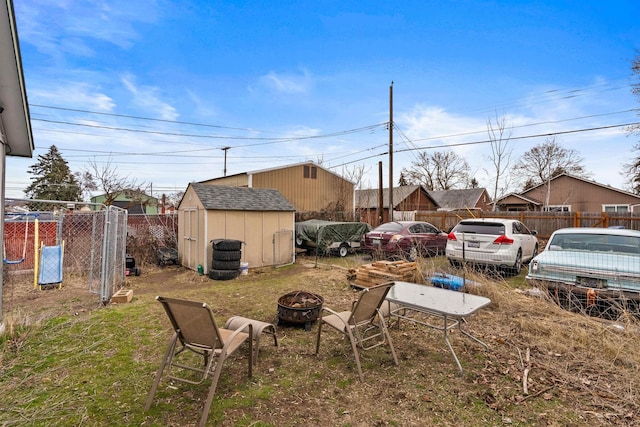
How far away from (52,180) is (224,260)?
96.9 feet

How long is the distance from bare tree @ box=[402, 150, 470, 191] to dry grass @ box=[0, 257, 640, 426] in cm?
4080

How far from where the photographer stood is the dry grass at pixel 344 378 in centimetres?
271

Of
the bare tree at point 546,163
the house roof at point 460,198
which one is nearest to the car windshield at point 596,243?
the house roof at point 460,198

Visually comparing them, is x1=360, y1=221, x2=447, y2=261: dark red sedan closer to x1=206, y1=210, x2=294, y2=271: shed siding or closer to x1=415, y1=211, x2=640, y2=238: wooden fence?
x1=206, y1=210, x2=294, y2=271: shed siding

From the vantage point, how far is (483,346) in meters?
4.15

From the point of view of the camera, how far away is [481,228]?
911cm

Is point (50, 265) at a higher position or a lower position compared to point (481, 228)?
lower

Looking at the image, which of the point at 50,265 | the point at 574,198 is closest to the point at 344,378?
the point at 50,265

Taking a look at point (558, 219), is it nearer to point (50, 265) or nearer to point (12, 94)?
point (12, 94)

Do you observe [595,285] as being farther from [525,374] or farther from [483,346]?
[525,374]

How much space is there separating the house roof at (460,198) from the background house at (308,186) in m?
18.0

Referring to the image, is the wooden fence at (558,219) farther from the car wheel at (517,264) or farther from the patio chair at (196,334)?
the patio chair at (196,334)

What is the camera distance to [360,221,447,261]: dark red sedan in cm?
1087

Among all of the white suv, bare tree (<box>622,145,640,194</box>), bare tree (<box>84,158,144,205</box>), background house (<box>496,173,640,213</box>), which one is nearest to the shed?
A: the white suv
